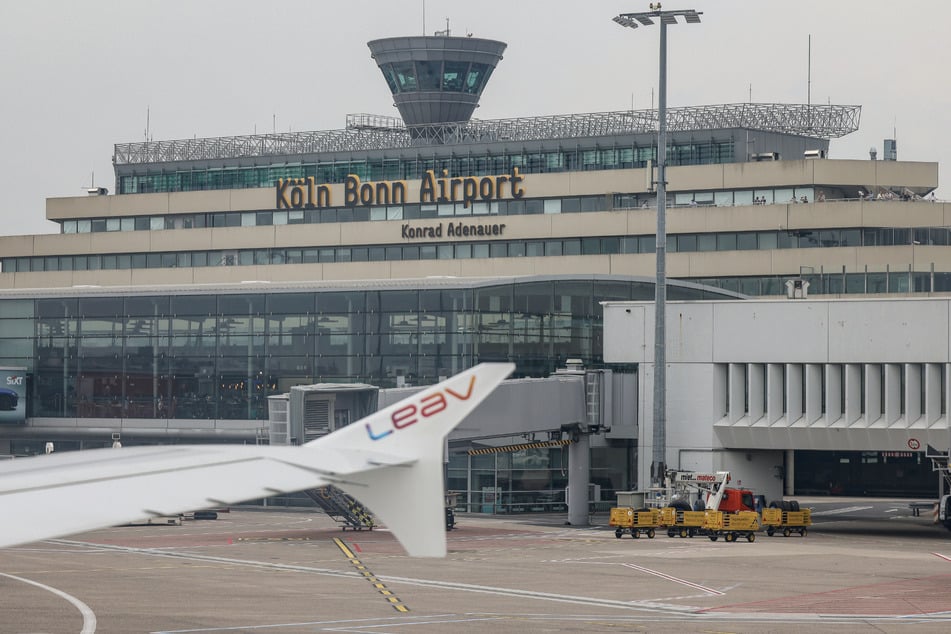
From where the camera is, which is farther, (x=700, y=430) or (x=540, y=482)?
(x=540, y=482)

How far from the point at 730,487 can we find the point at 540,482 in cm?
1385

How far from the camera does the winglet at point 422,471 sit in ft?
51.8

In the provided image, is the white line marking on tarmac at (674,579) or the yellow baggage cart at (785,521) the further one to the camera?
the yellow baggage cart at (785,521)

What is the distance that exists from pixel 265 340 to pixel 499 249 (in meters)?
28.0

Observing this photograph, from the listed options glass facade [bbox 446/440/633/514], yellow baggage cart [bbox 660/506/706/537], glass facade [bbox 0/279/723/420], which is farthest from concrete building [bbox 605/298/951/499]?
glass facade [bbox 446/440/633/514]

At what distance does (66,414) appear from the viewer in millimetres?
85750

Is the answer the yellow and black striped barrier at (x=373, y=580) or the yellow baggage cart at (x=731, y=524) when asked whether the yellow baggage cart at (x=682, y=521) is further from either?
the yellow and black striped barrier at (x=373, y=580)

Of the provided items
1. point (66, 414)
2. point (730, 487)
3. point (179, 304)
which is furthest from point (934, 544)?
point (66, 414)

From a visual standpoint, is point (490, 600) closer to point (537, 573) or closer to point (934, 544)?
point (537, 573)

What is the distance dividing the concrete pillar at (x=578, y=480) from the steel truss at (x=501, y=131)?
40383mm

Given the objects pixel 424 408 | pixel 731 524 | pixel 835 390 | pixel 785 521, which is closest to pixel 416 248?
pixel 835 390

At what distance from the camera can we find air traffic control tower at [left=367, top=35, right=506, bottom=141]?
371ft

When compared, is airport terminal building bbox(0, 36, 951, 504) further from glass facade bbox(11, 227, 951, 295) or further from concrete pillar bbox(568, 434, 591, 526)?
concrete pillar bbox(568, 434, 591, 526)

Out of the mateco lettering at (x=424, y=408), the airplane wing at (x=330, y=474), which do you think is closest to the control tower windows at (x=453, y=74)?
the airplane wing at (x=330, y=474)
